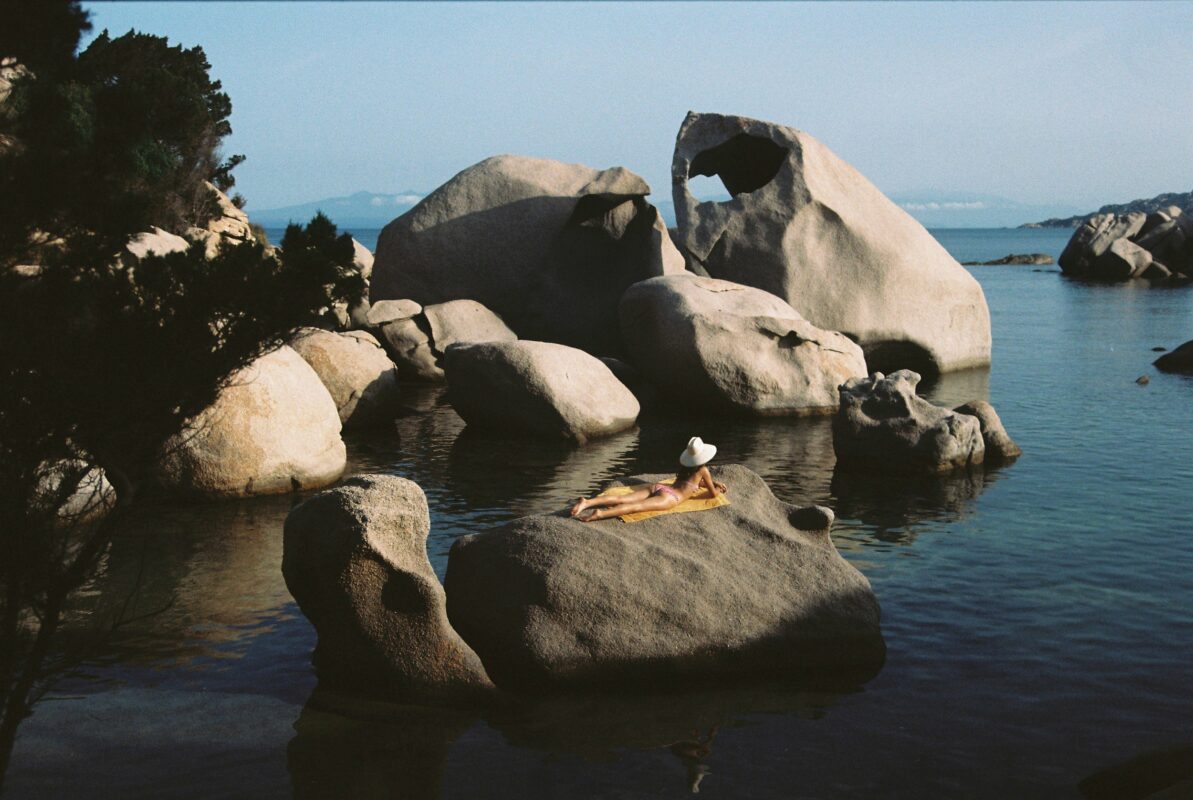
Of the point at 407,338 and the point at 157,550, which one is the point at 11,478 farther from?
the point at 407,338

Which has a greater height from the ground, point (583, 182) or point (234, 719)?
point (583, 182)

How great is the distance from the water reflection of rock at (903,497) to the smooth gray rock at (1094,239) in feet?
191

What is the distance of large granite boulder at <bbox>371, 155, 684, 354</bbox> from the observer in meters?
27.7

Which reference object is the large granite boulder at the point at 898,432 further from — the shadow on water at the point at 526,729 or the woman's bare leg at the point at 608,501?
the shadow on water at the point at 526,729

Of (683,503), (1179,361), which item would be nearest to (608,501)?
(683,503)

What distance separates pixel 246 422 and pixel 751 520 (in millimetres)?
7181

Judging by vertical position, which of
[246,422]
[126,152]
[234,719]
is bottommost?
[234,719]

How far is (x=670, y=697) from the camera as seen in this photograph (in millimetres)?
9023

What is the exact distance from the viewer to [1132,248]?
219ft

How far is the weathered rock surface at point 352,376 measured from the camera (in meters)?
19.6

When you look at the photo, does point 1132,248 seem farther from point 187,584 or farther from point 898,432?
point 187,584

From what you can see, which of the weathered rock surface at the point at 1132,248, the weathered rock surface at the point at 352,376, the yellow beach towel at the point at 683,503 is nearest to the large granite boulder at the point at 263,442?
the weathered rock surface at the point at 352,376

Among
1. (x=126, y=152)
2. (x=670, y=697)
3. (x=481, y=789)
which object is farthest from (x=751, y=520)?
(x=126, y=152)

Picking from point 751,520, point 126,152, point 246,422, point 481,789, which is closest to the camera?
point 126,152
